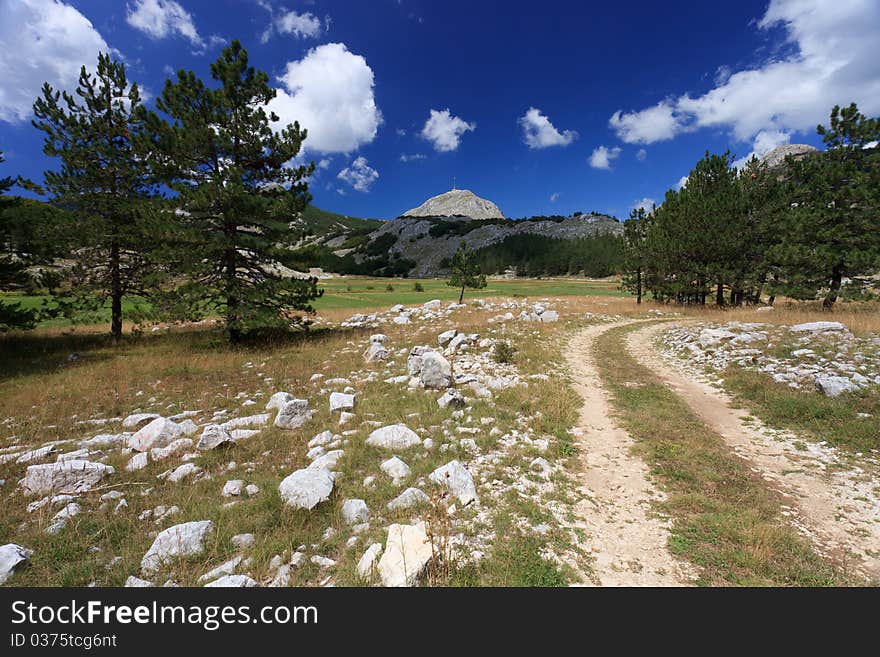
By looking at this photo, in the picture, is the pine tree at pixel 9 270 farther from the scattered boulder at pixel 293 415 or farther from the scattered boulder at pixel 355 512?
the scattered boulder at pixel 355 512

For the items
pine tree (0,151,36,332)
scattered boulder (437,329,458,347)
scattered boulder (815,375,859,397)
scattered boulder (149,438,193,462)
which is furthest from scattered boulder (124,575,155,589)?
→ pine tree (0,151,36,332)

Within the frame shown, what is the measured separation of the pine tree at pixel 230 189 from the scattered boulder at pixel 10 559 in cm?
1344

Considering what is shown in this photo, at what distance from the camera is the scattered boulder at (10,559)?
3.52 m

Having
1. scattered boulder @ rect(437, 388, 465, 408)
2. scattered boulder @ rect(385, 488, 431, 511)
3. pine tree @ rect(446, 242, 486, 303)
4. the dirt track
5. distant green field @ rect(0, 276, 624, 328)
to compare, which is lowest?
the dirt track

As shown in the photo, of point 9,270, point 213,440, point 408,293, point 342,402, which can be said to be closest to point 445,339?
point 342,402

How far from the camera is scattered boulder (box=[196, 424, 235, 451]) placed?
646 cm

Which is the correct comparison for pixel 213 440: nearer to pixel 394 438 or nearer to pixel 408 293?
pixel 394 438

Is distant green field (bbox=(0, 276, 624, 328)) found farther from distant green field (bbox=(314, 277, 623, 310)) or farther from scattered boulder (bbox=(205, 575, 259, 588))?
scattered boulder (bbox=(205, 575, 259, 588))

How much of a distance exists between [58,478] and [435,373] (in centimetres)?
795

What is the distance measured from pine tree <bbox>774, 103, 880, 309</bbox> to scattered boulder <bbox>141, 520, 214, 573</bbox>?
3542 centimetres

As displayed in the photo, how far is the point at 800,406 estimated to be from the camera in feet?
28.4
